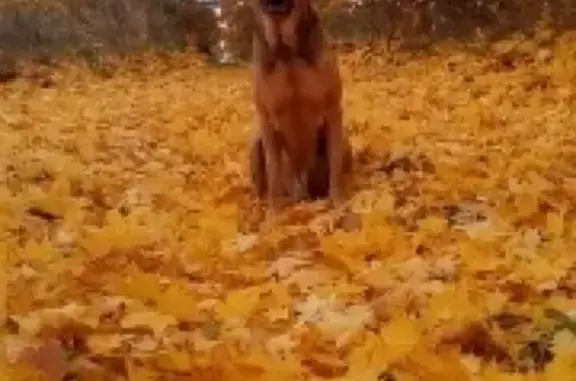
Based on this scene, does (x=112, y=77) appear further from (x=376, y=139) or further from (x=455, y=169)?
(x=455, y=169)

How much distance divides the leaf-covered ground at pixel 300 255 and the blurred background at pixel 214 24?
3067 millimetres

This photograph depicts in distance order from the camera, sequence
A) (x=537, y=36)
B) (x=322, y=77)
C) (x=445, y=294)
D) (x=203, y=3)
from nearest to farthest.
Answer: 1. (x=445, y=294)
2. (x=322, y=77)
3. (x=537, y=36)
4. (x=203, y=3)

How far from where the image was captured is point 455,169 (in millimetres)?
5379

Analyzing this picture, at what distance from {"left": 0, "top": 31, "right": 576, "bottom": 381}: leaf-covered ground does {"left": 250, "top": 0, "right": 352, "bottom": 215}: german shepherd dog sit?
20 centimetres

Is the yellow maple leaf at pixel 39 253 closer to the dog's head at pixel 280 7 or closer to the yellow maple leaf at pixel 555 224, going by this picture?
the dog's head at pixel 280 7

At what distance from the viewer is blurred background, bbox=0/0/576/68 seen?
1096 cm

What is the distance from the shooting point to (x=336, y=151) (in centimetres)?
531

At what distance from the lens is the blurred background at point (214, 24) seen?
11.0 metres

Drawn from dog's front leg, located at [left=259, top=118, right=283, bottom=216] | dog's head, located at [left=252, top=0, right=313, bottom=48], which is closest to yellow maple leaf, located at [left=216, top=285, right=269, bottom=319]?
dog's head, located at [left=252, top=0, right=313, bottom=48]

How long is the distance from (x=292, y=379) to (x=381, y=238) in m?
1.52

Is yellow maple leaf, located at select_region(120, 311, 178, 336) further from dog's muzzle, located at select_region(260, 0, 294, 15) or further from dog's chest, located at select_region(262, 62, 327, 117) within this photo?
dog's chest, located at select_region(262, 62, 327, 117)

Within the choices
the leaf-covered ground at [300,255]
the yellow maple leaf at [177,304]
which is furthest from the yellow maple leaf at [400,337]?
the yellow maple leaf at [177,304]

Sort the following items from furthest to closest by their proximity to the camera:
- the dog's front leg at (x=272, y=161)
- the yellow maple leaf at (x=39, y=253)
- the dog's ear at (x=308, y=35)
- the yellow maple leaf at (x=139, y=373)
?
1. the dog's front leg at (x=272, y=161)
2. the dog's ear at (x=308, y=35)
3. the yellow maple leaf at (x=39, y=253)
4. the yellow maple leaf at (x=139, y=373)

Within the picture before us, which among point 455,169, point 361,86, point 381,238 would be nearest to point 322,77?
point 455,169
